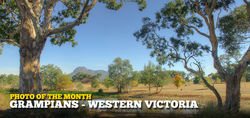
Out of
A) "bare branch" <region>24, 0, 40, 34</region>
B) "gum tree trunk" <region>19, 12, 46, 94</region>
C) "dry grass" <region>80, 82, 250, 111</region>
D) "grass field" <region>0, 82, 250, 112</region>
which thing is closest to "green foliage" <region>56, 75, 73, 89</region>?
"grass field" <region>0, 82, 250, 112</region>

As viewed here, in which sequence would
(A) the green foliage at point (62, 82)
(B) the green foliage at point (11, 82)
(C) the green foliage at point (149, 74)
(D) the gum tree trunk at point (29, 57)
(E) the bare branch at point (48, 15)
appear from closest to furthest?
(D) the gum tree trunk at point (29, 57)
(E) the bare branch at point (48, 15)
(C) the green foliage at point (149, 74)
(A) the green foliage at point (62, 82)
(B) the green foliage at point (11, 82)

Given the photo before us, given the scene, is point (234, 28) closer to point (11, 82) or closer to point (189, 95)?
point (189, 95)

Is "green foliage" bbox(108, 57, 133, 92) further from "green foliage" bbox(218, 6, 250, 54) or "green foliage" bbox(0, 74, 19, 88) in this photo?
"green foliage" bbox(0, 74, 19, 88)

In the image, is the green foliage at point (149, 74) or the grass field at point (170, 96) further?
the green foliage at point (149, 74)

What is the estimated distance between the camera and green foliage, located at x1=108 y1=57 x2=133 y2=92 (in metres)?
33.3

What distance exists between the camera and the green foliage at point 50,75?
35.3m

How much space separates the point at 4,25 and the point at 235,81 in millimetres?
17846

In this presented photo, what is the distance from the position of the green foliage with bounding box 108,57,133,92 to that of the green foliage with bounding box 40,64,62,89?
50.8 feet

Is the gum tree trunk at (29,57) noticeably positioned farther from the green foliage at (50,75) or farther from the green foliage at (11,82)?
the green foliage at (11,82)

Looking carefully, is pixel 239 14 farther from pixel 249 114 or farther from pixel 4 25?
pixel 4 25

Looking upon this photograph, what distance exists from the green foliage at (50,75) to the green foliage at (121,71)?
15474mm

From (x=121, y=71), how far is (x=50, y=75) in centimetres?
2049

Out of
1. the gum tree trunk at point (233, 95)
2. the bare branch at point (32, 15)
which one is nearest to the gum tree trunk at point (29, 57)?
the bare branch at point (32, 15)

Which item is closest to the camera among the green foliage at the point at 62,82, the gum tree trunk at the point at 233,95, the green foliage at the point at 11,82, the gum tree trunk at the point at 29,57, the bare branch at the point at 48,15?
the gum tree trunk at the point at 29,57
